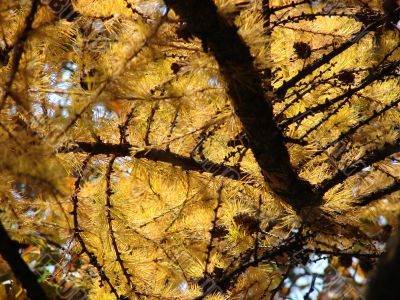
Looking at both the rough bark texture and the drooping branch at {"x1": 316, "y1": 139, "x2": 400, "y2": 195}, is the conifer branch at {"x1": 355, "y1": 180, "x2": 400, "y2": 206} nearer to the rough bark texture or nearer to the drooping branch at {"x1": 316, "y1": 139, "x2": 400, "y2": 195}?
the drooping branch at {"x1": 316, "y1": 139, "x2": 400, "y2": 195}

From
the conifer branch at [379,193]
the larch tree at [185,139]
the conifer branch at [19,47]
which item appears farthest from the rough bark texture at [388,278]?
the conifer branch at [379,193]

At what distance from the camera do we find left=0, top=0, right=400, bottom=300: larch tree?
1.30 meters

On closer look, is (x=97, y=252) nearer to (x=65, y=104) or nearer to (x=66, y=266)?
(x=66, y=266)

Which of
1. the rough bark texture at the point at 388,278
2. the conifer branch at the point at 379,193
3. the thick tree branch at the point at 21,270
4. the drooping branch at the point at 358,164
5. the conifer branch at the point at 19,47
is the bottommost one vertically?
the conifer branch at the point at 379,193

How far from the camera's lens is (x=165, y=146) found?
160 cm

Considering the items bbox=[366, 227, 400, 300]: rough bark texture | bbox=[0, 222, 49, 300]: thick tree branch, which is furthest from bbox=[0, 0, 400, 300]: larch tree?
bbox=[366, 227, 400, 300]: rough bark texture

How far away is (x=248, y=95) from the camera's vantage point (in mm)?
1427

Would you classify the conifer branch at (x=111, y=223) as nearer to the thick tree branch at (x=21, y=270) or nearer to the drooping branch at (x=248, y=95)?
the drooping branch at (x=248, y=95)

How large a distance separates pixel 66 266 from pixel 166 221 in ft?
1.22

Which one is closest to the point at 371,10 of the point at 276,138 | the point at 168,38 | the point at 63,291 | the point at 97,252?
the point at 276,138

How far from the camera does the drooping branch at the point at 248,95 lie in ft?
4.27

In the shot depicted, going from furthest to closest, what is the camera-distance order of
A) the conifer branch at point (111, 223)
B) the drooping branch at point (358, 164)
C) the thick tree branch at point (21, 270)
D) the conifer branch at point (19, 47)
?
the conifer branch at point (111, 223)
the drooping branch at point (358, 164)
the conifer branch at point (19, 47)
the thick tree branch at point (21, 270)

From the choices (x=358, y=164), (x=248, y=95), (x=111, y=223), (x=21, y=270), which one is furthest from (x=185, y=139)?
(x=21, y=270)

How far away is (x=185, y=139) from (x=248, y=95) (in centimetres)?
28
